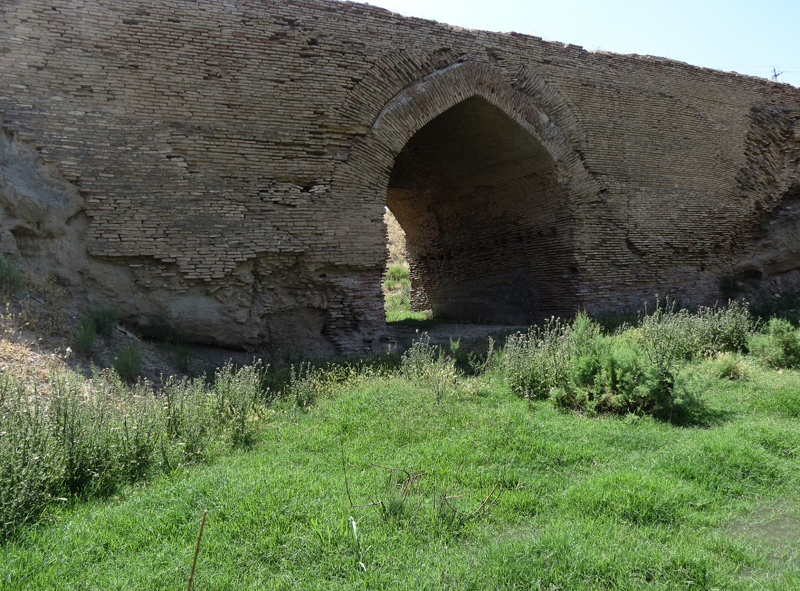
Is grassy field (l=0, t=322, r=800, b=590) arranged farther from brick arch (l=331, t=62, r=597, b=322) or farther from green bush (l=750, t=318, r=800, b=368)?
brick arch (l=331, t=62, r=597, b=322)

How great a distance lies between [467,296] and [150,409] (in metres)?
9.46

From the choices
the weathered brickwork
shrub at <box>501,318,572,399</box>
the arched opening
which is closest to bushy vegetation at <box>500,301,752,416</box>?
shrub at <box>501,318,572,399</box>

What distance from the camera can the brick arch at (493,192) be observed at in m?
8.12

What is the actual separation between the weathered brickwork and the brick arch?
4 cm

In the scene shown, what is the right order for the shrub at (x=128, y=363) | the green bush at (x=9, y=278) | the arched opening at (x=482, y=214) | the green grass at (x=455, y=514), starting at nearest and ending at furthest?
1. the green grass at (x=455, y=514)
2. the shrub at (x=128, y=363)
3. the green bush at (x=9, y=278)
4. the arched opening at (x=482, y=214)

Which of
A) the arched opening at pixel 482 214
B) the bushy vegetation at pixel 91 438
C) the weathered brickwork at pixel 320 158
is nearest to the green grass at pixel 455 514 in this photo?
the bushy vegetation at pixel 91 438

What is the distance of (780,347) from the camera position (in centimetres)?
638

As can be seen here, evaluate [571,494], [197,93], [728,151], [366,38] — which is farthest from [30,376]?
[728,151]

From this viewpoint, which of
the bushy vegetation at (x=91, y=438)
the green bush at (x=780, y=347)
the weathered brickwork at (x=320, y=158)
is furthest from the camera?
the weathered brickwork at (x=320, y=158)

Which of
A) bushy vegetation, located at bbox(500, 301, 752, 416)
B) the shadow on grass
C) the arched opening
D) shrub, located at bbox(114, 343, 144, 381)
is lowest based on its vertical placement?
shrub, located at bbox(114, 343, 144, 381)

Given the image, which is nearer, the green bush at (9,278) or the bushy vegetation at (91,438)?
the bushy vegetation at (91,438)

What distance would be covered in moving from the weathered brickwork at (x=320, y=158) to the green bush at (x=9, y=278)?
0.43 meters

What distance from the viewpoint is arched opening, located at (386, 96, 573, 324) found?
10.1 metres

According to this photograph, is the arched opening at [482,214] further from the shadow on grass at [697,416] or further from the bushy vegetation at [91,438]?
the bushy vegetation at [91,438]
